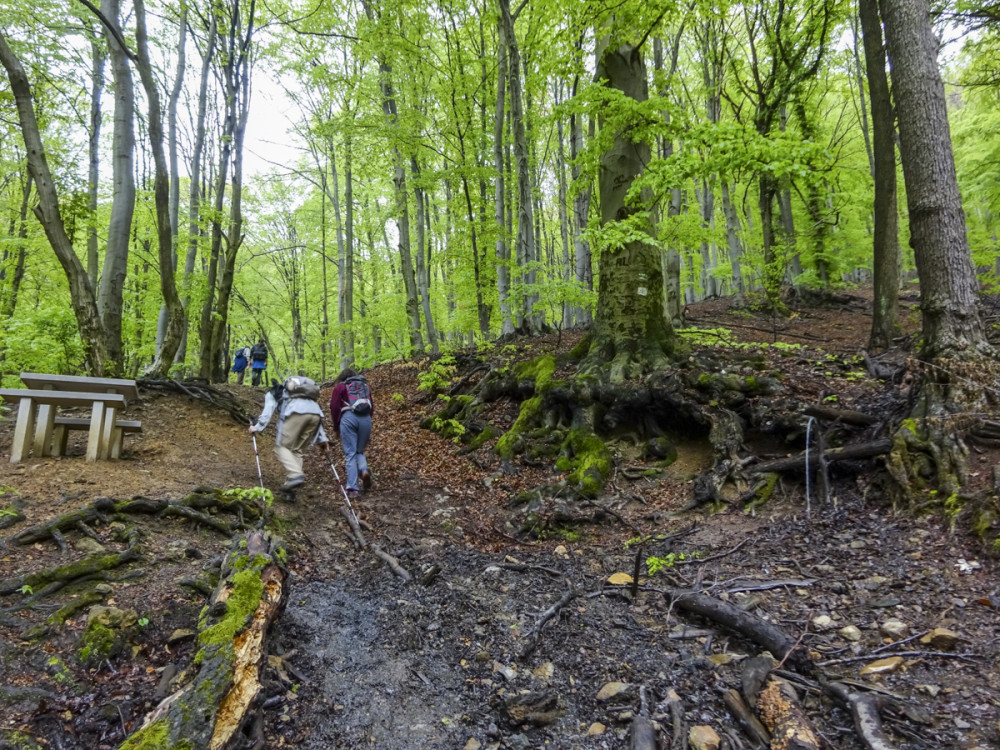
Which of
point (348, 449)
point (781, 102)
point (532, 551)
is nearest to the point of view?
point (532, 551)

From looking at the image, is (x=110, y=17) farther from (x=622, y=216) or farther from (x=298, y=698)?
(x=298, y=698)

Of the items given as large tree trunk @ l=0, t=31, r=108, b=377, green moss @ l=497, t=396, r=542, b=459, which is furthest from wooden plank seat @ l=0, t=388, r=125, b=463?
green moss @ l=497, t=396, r=542, b=459

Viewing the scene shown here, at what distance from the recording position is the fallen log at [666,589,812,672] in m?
2.86

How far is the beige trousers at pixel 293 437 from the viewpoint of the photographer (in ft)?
20.2

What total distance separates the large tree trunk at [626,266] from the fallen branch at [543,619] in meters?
4.30

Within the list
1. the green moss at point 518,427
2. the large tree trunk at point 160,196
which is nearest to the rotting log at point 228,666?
the green moss at point 518,427

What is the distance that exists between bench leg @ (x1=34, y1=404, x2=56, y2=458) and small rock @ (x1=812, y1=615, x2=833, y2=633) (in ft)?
24.6

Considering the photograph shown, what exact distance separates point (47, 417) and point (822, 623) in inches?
299

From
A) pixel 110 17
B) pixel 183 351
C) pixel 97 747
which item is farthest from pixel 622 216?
pixel 183 351

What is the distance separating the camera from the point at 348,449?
6.75m

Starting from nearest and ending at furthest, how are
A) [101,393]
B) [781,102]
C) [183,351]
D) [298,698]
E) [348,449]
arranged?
[298,698] → [101,393] → [348,449] → [781,102] → [183,351]

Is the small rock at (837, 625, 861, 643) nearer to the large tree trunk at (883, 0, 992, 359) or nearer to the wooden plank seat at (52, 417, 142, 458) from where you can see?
the large tree trunk at (883, 0, 992, 359)

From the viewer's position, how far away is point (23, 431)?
16.8ft

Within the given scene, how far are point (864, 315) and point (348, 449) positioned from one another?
1481 cm
